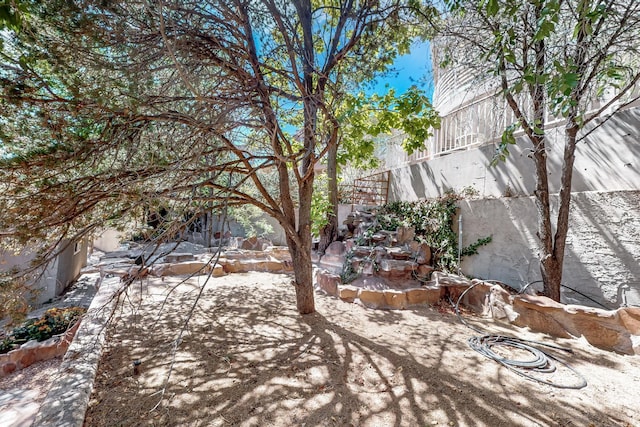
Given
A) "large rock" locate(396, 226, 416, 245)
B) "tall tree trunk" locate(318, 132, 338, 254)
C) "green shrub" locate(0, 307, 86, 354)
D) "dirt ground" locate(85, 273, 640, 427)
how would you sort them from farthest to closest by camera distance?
"tall tree trunk" locate(318, 132, 338, 254), "large rock" locate(396, 226, 416, 245), "green shrub" locate(0, 307, 86, 354), "dirt ground" locate(85, 273, 640, 427)

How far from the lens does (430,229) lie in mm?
5797

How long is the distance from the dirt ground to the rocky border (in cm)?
16

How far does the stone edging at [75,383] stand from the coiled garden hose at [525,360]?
3349mm

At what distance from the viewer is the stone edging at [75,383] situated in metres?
1.77

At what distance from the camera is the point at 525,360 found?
2.69 meters

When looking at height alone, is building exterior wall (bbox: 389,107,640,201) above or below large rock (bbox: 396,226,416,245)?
above

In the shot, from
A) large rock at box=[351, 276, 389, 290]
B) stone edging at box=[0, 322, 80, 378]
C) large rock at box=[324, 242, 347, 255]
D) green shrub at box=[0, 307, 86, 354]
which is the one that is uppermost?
large rock at box=[324, 242, 347, 255]

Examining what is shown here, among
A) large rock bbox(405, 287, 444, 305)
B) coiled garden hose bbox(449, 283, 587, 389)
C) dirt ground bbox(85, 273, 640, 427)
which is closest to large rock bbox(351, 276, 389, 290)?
large rock bbox(405, 287, 444, 305)

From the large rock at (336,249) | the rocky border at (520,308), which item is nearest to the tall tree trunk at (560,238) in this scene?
the rocky border at (520,308)

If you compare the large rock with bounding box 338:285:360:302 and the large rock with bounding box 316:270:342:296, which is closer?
the large rock with bounding box 338:285:360:302

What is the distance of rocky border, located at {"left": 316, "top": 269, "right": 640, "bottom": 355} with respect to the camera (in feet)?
9.50

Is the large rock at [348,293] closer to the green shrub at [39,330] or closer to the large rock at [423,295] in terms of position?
the large rock at [423,295]

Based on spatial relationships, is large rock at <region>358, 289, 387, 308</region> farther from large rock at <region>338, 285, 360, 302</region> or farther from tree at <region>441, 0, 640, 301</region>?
tree at <region>441, 0, 640, 301</region>

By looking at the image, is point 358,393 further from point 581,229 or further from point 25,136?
point 581,229
